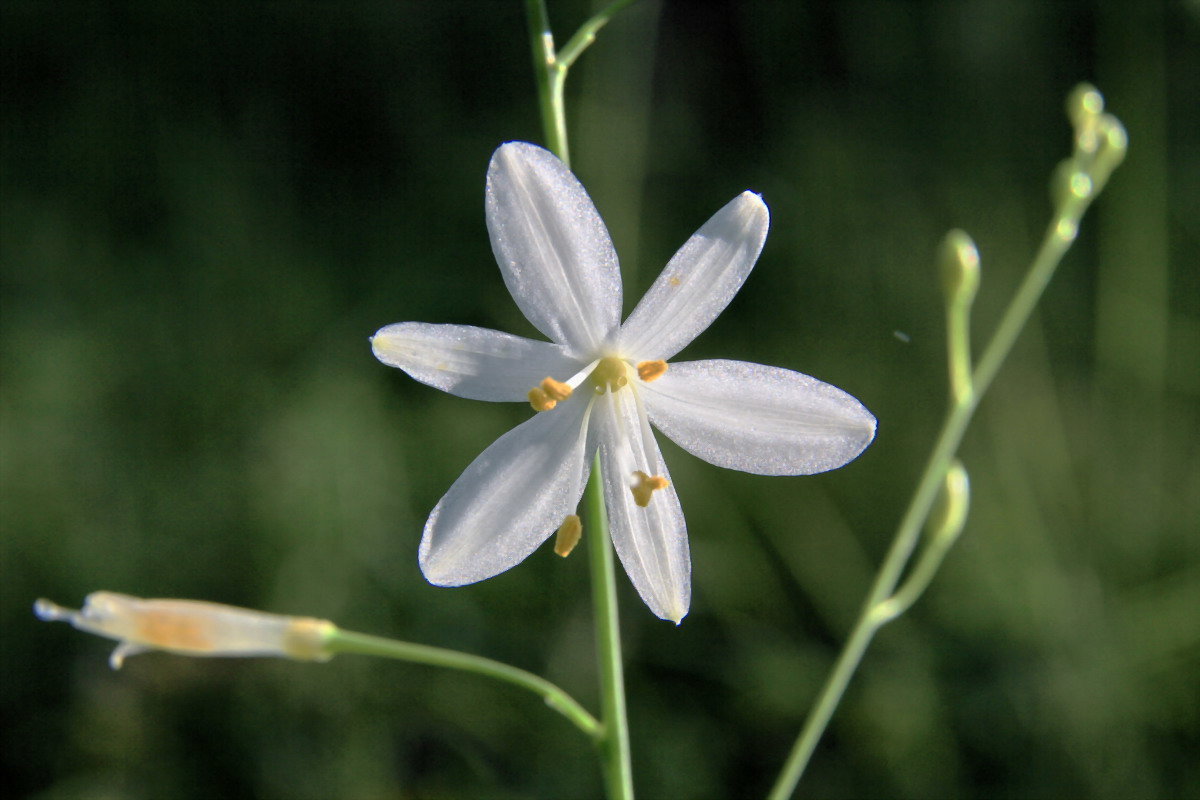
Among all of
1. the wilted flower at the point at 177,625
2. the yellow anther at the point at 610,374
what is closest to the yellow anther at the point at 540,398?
the yellow anther at the point at 610,374

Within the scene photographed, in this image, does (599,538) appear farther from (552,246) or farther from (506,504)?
(552,246)

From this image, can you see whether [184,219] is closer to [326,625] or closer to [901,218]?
[901,218]

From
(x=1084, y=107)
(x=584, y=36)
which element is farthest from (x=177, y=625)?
(x=1084, y=107)

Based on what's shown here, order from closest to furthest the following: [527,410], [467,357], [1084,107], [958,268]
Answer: [467,357], [958,268], [1084,107], [527,410]

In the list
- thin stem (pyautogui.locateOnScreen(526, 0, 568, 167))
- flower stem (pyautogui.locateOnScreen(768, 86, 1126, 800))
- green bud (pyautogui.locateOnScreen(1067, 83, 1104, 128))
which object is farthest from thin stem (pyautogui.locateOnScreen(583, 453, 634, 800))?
green bud (pyautogui.locateOnScreen(1067, 83, 1104, 128))

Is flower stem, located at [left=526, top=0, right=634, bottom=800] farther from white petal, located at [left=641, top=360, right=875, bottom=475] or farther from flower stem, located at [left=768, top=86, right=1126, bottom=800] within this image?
flower stem, located at [left=768, top=86, right=1126, bottom=800]

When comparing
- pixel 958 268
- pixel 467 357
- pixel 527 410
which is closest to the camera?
pixel 467 357

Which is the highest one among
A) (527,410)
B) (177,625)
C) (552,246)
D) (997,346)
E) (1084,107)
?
(1084,107)
